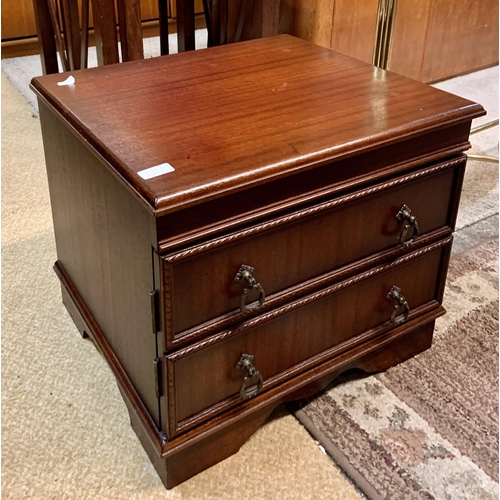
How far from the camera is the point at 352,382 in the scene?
3.81ft

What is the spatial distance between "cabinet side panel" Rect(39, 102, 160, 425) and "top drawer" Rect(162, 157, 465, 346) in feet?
0.16

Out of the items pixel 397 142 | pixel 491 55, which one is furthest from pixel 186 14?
pixel 491 55

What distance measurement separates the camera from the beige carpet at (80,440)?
3.14 ft

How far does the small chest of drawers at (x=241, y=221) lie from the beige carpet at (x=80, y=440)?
43 millimetres

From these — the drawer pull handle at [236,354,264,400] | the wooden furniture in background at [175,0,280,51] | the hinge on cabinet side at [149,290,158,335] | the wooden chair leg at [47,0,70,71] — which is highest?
the wooden furniture in background at [175,0,280,51]

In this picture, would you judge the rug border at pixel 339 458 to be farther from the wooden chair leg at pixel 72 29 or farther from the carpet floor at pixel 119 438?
the wooden chair leg at pixel 72 29

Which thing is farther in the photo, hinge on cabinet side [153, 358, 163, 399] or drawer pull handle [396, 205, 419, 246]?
drawer pull handle [396, 205, 419, 246]

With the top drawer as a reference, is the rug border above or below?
below

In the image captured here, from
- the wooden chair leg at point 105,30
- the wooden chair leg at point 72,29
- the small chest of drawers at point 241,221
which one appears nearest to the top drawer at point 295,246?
the small chest of drawers at point 241,221

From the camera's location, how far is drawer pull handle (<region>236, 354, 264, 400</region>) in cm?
92

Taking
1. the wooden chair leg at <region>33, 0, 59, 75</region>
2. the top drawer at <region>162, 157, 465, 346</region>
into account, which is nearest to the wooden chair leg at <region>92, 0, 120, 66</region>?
the wooden chair leg at <region>33, 0, 59, 75</region>

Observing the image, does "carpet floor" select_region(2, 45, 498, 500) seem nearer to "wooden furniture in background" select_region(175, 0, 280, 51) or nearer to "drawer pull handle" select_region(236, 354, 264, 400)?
"drawer pull handle" select_region(236, 354, 264, 400)

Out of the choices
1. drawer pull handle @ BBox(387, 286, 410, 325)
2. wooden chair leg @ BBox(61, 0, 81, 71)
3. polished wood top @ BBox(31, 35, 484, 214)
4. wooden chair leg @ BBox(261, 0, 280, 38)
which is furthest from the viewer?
wooden chair leg @ BBox(61, 0, 81, 71)

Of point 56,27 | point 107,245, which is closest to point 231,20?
point 56,27
